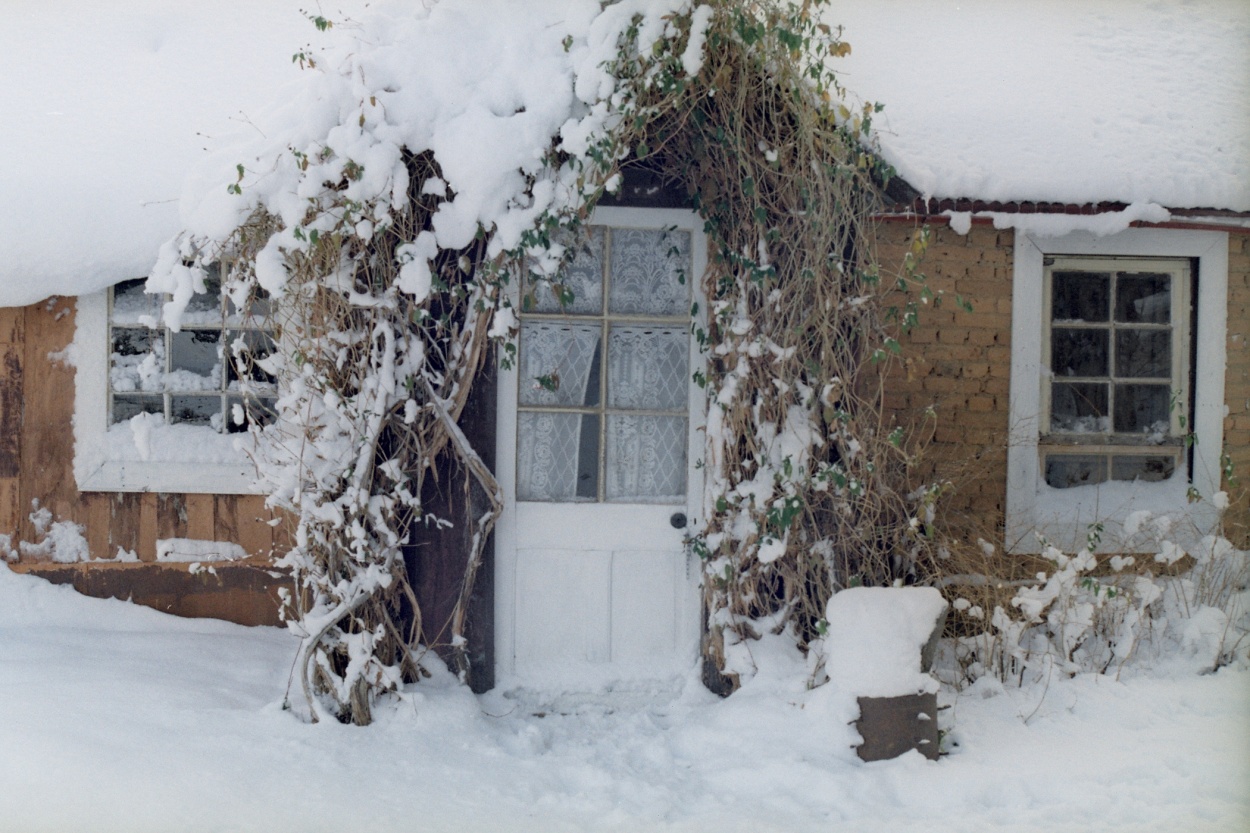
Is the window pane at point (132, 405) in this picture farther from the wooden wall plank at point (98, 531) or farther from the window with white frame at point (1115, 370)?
the window with white frame at point (1115, 370)

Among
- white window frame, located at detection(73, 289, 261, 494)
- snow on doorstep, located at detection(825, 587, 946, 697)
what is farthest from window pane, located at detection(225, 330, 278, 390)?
snow on doorstep, located at detection(825, 587, 946, 697)

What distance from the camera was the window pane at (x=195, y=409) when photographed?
472 centimetres

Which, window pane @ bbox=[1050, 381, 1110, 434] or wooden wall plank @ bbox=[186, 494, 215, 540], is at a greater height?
window pane @ bbox=[1050, 381, 1110, 434]

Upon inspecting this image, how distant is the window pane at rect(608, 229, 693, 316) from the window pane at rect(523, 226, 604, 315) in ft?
0.19

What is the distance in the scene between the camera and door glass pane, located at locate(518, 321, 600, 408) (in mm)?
3881

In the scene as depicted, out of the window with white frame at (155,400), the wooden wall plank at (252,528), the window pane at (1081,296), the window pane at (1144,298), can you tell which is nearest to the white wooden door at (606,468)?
the wooden wall plank at (252,528)

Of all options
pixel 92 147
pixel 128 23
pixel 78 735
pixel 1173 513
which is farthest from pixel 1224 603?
pixel 128 23

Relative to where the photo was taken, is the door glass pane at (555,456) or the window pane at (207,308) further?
the window pane at (207,308)

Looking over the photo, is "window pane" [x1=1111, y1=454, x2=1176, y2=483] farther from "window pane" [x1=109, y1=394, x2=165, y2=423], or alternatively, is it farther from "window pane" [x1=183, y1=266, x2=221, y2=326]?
"window pane" [x1=109, y1=394, x2=165, y2=423]

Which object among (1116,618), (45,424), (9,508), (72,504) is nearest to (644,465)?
(1116,618)

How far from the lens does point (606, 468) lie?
389 centimetres

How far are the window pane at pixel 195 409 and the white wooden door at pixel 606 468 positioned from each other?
1937 mm

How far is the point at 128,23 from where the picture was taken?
579 cm

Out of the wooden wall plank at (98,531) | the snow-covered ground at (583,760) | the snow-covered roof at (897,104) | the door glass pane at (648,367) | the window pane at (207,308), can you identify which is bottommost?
the snow-covered ground at (583,760)
